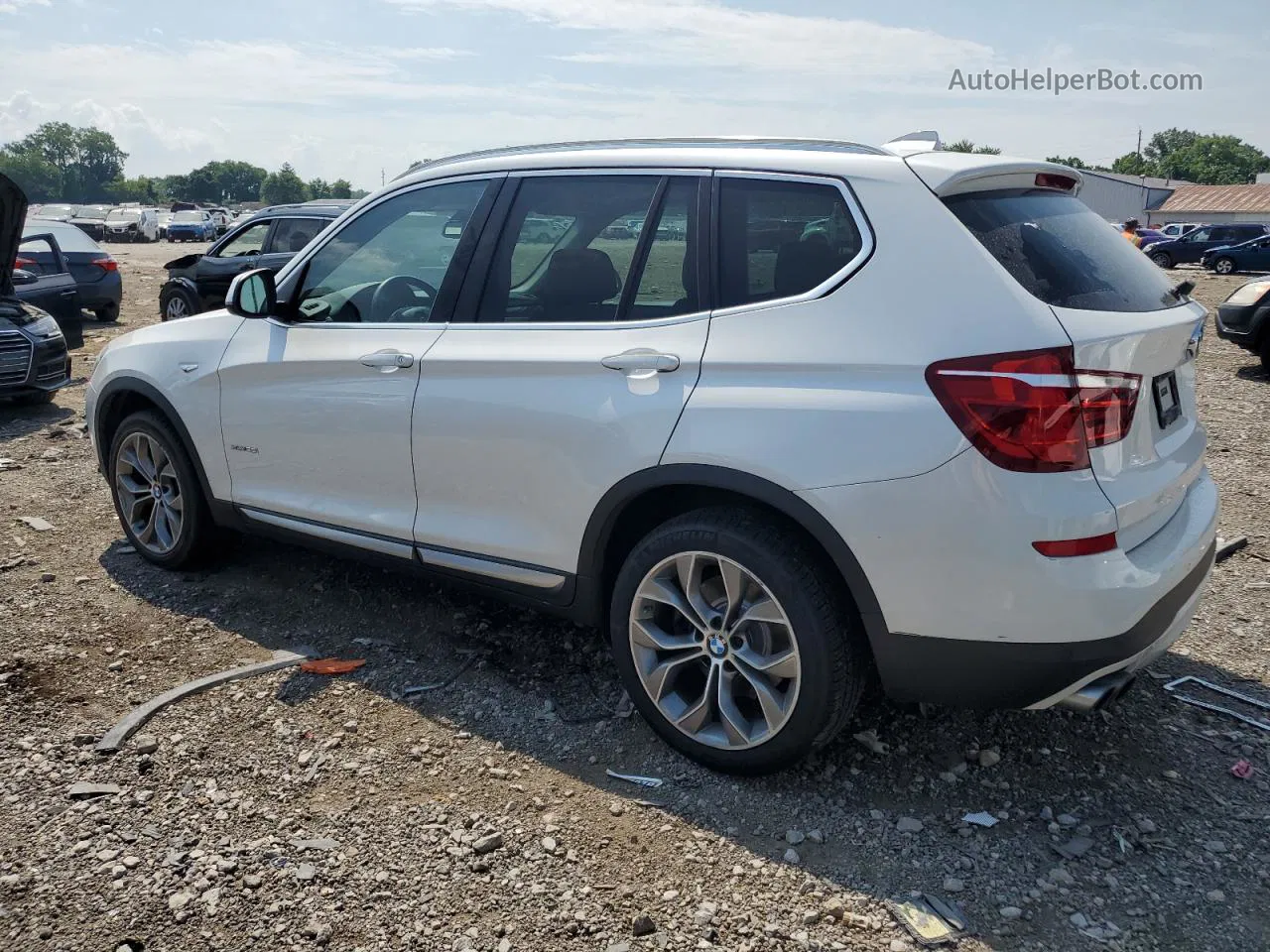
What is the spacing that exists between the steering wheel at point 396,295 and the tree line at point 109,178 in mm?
141681

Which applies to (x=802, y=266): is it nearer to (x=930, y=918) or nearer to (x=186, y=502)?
(x=930, y=918)

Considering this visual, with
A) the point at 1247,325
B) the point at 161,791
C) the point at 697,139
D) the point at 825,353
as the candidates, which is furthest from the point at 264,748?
the point at 1247,325

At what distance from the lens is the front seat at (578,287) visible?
3.49 meters

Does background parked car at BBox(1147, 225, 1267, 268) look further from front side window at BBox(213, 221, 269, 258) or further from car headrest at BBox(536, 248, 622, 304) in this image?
car headrest at BBox(536, 248, 622, 304)

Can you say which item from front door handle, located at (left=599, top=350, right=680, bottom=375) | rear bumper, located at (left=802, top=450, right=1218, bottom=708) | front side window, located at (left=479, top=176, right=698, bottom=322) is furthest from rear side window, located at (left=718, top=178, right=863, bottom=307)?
rear bumper, located at (left=802, top=450, right=1218, bottom=708)

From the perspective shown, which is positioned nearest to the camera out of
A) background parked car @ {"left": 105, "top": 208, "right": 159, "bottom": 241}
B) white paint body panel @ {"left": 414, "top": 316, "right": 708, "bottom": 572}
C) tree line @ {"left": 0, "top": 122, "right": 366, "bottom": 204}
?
white paint body panel @ {"left": 414, "top": 316, "right": 708, "bottom": 572}

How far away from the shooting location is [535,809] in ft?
10.5

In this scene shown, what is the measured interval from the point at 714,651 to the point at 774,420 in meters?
0.77

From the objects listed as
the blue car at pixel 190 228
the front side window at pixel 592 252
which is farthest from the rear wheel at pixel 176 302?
the blue car at pixel 190 228

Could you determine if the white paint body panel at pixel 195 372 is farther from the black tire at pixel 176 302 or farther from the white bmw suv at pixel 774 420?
the black tire at pixel 176 302

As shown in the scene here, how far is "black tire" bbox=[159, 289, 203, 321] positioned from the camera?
43.8 ft

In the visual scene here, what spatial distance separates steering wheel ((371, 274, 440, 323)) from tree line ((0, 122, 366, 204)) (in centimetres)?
14168

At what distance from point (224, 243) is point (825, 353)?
39.2ft

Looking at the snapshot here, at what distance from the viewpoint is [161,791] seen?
3318mm
